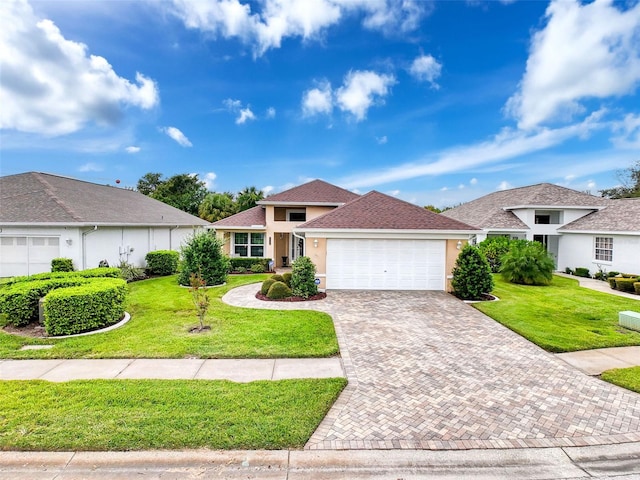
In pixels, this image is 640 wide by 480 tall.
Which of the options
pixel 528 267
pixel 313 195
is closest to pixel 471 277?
pixel 528 267

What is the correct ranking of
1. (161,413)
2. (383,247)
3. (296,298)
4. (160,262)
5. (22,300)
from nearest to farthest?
1. (161,413)
2. (22,300)
3. (296,298)
4. (383,247)
5. (160,262)

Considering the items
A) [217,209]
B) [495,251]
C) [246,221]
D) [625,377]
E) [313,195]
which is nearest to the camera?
[625,377]

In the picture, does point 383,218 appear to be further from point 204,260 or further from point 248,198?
point 248,198

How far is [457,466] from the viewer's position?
162 inches

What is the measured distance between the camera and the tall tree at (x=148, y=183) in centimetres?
5250

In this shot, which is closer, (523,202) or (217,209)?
(523,202)

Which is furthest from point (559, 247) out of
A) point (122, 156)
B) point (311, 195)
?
point (122, 156)

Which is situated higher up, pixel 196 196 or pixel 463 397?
pixel 196 196

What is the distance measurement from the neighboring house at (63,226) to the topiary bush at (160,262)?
0.91m

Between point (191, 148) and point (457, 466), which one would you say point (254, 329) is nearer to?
Answer: point (457, 466)

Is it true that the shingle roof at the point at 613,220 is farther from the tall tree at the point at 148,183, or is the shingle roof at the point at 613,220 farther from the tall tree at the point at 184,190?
the tall tree at the point at 148,183

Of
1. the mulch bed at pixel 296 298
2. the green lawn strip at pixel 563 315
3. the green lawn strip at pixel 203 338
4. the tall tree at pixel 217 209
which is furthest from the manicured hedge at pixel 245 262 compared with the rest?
the tall tree at pixel 217 209

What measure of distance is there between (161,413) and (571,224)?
27.0 metres

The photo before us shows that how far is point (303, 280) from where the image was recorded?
1374 cm
